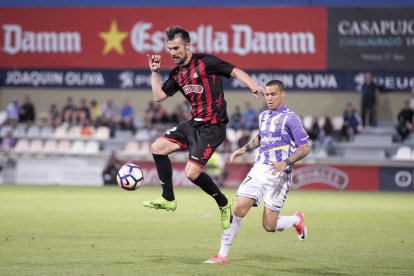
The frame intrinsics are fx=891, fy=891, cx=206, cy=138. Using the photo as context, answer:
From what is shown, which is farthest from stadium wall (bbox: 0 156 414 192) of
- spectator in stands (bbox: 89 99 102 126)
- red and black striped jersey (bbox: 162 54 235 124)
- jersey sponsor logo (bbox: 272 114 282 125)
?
jersey sponsor logo (bbox: 272 114 282 125)

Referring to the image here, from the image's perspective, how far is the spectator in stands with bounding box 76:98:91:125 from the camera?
29.5 meters

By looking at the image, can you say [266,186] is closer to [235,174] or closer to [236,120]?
[235,174]

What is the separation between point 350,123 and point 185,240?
1664cm

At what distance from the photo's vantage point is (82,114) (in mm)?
29484

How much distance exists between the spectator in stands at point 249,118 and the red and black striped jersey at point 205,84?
18.2 metres

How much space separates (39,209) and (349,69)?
13401 millimetres

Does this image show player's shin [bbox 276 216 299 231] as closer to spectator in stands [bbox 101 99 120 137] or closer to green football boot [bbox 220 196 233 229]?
green football boot [bbox 220 196 233 229]

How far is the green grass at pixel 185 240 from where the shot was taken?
Answer: 911 centimetres

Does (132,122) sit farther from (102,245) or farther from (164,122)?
(102,245)

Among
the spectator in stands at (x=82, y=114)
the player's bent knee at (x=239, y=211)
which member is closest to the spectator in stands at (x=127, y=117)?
the spectator in stands at (x=82, y=114)

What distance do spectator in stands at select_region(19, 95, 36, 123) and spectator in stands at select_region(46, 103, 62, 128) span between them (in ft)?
1.90

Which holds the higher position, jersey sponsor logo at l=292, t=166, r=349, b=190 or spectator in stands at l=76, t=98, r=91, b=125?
spectator in stands at l=76, t=98, r=91, b=125

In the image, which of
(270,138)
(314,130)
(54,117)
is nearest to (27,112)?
(54,117)

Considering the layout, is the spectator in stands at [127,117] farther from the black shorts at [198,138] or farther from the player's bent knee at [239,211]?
the player's bent knee at [239,211]
